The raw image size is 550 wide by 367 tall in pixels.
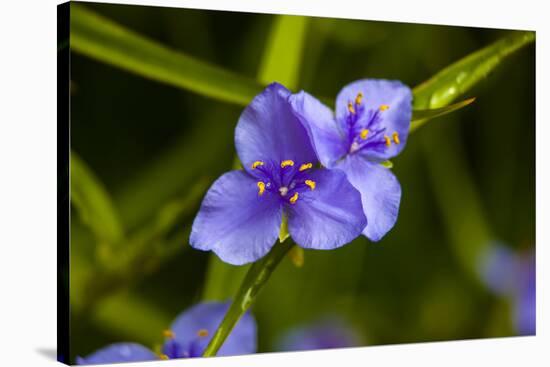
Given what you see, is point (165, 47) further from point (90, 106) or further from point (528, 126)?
point (528, 126)

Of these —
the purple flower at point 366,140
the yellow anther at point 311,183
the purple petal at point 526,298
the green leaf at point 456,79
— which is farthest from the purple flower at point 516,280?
the yellow anther at point 311,183

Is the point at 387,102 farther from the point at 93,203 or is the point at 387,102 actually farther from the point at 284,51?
the point at 93,203

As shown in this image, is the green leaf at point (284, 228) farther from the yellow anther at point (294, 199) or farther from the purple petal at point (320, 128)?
the purple petal at point (320, 128)

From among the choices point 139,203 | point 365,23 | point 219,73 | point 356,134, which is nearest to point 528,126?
point 365,23

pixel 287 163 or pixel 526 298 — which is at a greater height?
pixel 287 163

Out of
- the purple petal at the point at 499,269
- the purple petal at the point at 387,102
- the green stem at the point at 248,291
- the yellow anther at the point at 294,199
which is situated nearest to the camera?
the green stem at the point at 248,291

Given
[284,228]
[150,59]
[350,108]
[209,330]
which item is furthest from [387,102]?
[209,330]

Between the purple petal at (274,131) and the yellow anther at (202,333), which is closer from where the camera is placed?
the purple petal at (274,131)
